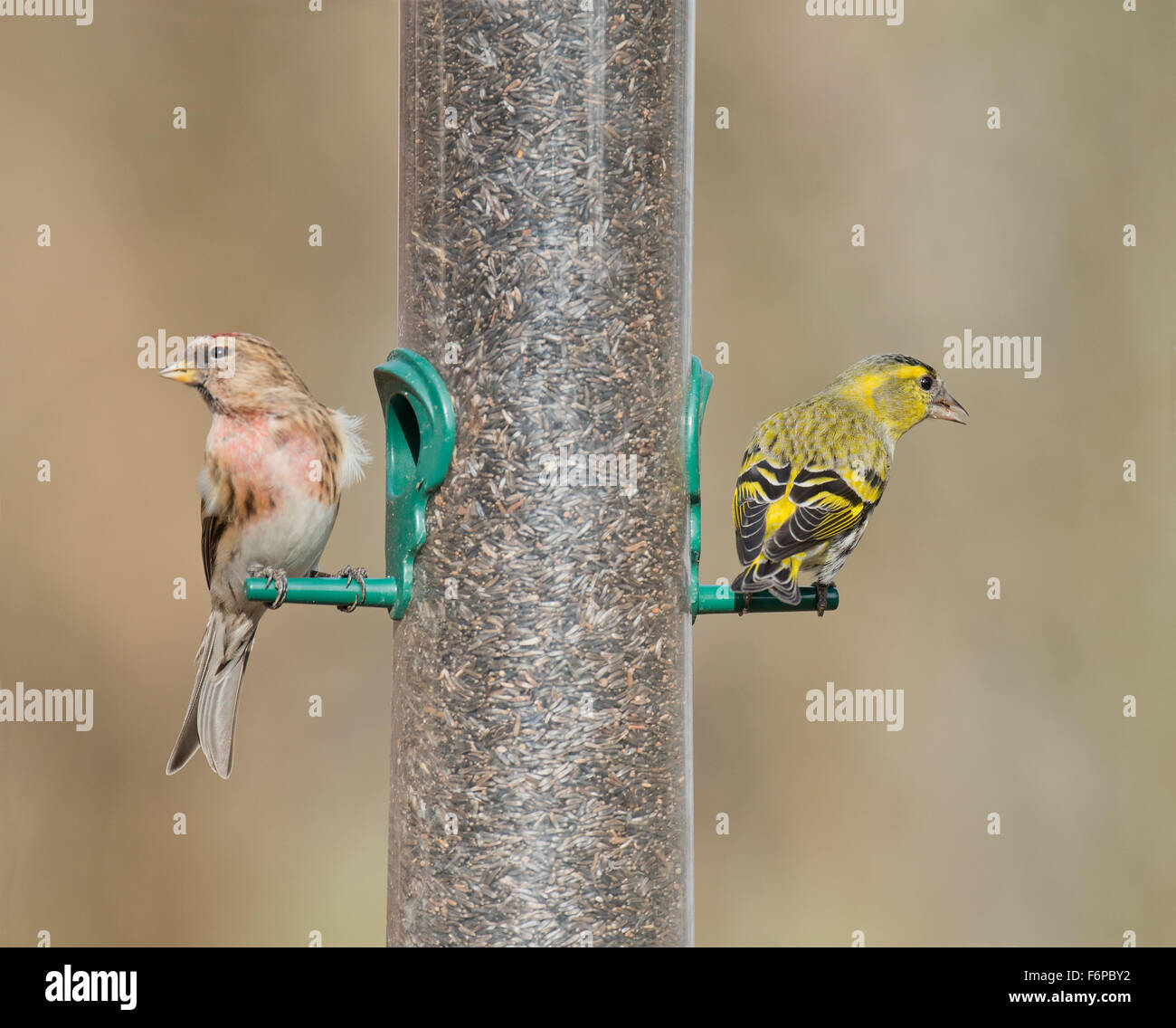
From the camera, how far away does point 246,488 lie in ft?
20.7

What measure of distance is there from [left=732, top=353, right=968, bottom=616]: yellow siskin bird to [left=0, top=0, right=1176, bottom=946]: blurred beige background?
3535 millimetres

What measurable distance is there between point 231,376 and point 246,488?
48 centimetres

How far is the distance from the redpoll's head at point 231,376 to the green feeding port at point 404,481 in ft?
3.20

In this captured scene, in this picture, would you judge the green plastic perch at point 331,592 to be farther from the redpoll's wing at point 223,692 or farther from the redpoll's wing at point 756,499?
the redpoll's wing at point 756,499

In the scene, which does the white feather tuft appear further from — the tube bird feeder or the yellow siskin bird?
the yellow siskin bird

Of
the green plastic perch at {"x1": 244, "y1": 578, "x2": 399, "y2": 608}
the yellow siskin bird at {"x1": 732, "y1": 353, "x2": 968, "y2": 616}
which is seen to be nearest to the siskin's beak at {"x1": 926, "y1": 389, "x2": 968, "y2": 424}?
the yellow siskin bird at {"x1": 732, "y1": 353, "x2": 968, "y2": 616}

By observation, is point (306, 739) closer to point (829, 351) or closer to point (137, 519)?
point (137, 519)

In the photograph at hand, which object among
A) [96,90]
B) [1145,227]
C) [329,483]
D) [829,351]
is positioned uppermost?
[96,90]

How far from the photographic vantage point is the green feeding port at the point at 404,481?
5344 mm

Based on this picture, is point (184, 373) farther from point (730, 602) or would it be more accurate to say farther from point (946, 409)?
point (946, 409)

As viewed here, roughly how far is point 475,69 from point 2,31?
6.47 meters

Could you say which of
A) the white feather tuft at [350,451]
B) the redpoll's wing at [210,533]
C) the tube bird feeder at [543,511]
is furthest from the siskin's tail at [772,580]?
the redpoll's wing at [210,533]

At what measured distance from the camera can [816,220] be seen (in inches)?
423

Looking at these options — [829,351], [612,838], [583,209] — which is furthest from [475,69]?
[829,351]
